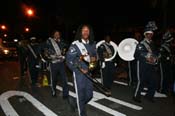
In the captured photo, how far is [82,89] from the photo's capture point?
19.6 ft

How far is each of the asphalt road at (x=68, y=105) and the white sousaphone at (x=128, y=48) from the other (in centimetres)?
119

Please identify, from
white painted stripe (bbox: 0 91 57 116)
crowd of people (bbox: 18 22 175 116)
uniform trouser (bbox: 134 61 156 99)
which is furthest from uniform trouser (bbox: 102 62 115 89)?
white painted stripe (bbox: 0 91 57 116)

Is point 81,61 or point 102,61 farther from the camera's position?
point 102,61

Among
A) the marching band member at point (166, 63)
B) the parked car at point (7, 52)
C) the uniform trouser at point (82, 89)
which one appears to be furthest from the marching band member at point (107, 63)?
the parked car at point (7, 52)

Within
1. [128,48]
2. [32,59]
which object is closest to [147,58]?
[128,48]

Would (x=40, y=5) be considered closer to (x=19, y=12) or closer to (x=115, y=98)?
(x=19, y=12)

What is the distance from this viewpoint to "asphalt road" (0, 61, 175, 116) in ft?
23.6

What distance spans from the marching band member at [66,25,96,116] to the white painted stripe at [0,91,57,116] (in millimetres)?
1493

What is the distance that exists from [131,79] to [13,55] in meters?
17.2

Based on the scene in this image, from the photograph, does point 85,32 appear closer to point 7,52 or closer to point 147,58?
point 147,58

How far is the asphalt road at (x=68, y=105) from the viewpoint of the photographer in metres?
7.19

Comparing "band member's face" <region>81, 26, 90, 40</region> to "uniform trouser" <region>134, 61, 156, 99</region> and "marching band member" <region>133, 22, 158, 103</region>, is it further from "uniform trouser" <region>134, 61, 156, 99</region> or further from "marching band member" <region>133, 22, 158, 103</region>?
"uniform trouser" <region>134, 61, 156, 99</region>

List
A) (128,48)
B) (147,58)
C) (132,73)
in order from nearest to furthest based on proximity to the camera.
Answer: (147,58) → (128,48) → (132,73)

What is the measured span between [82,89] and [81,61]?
0.59 metres
